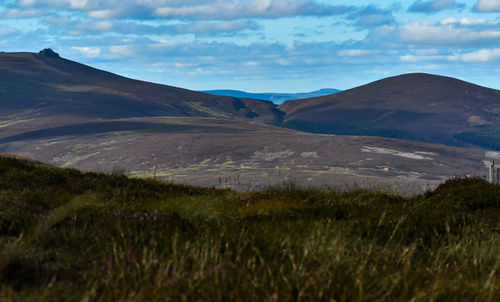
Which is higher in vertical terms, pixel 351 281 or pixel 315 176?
pixel 351 281

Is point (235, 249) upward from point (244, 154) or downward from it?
upward

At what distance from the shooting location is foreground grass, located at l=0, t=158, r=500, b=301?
385cm

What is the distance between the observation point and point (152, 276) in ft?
13.7

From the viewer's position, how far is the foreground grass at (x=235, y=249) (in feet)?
12.6

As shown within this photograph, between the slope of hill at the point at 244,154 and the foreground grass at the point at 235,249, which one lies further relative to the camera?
the slope of hill at the point at 244,154

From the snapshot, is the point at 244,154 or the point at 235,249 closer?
the point at 235,249

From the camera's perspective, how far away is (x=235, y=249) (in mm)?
5090

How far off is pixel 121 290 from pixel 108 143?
152 metres

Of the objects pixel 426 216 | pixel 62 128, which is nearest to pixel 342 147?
pixel 62 128

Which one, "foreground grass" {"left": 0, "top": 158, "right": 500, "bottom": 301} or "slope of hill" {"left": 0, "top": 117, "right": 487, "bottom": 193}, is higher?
"foreground grass" {"left": 0, "top": 158, "right": 500, "bottom": 301}

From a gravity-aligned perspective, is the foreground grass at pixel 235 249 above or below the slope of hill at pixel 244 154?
above

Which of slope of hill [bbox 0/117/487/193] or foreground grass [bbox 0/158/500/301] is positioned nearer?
foreground grass [bbox 0/158/500/301]

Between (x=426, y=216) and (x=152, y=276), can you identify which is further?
(x=426, y=216)

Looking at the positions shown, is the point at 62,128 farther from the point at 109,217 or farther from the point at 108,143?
the point at 109,217
